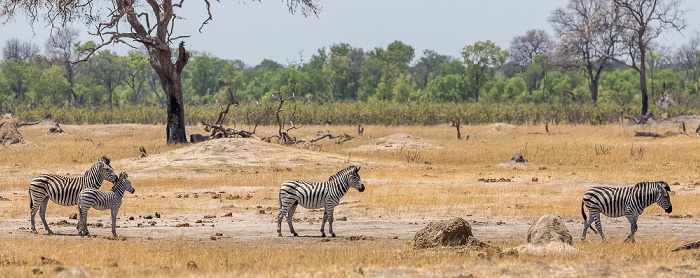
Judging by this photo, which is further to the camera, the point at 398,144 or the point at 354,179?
the point at 398,144

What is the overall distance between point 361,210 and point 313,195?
5.18 metres

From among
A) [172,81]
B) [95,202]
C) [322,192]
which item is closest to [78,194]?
[95,202]

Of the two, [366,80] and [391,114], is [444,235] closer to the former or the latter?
[391,114]

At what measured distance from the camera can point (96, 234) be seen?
1727 cm

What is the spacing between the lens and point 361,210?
22.2 meters

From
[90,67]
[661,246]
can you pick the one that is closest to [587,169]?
[661,246]

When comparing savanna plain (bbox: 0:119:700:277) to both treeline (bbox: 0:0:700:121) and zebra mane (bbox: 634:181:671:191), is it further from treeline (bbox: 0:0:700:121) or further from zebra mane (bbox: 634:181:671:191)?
treeline (bbox: 0:0:700:121)

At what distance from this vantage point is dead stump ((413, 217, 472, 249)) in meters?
14.9

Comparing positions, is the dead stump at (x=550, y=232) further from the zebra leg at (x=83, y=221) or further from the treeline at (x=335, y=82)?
the treeline at (x=335, y=82)

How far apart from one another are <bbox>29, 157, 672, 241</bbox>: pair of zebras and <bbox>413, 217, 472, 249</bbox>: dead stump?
222 cm

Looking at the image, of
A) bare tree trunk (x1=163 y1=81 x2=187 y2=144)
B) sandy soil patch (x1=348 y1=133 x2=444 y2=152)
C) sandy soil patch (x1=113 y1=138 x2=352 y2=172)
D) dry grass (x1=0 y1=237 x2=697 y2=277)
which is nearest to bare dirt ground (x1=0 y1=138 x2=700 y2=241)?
dry grass (x1=0 y1=237 x2=697 y2=277)

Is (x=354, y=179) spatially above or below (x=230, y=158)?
below

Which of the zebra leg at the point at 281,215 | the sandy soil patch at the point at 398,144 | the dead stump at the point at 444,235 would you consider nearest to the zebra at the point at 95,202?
the zebra leg at the point at 281,215

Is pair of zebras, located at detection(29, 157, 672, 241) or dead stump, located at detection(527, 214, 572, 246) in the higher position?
pair of zebras, located at detection(29, 157, 672, 241)
